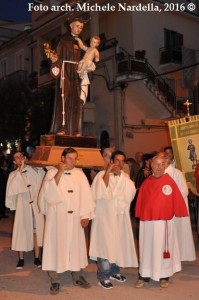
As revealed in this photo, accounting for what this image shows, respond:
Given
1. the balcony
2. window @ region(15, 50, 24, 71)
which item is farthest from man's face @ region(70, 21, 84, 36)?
window @ region(15, 50, 24, 71)

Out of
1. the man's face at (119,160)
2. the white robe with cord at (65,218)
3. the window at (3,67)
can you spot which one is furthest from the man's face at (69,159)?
the window at (3,67)

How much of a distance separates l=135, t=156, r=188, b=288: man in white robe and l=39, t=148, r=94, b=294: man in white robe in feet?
2.47

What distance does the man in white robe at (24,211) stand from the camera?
6.93 meters

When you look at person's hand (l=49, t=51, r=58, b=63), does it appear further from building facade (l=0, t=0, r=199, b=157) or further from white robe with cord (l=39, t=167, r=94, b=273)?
building facade (l=0, t=0, r=199, b=157)

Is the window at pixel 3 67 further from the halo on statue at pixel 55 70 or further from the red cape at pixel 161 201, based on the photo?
the red cape at pixel 161 201

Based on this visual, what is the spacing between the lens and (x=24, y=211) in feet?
23.2

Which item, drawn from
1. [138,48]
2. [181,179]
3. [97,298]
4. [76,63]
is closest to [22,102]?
[138,48]

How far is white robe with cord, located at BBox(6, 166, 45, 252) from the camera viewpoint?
6.94 metres

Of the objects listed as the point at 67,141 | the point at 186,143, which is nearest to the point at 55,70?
the point at 67,141

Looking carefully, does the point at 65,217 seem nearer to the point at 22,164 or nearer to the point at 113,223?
the point at 113,223

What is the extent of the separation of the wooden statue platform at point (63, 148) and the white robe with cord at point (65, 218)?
1016mm

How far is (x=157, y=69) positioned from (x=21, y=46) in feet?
31.9

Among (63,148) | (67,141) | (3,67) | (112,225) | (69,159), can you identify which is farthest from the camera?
(3,67)

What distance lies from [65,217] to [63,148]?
1.60 m
